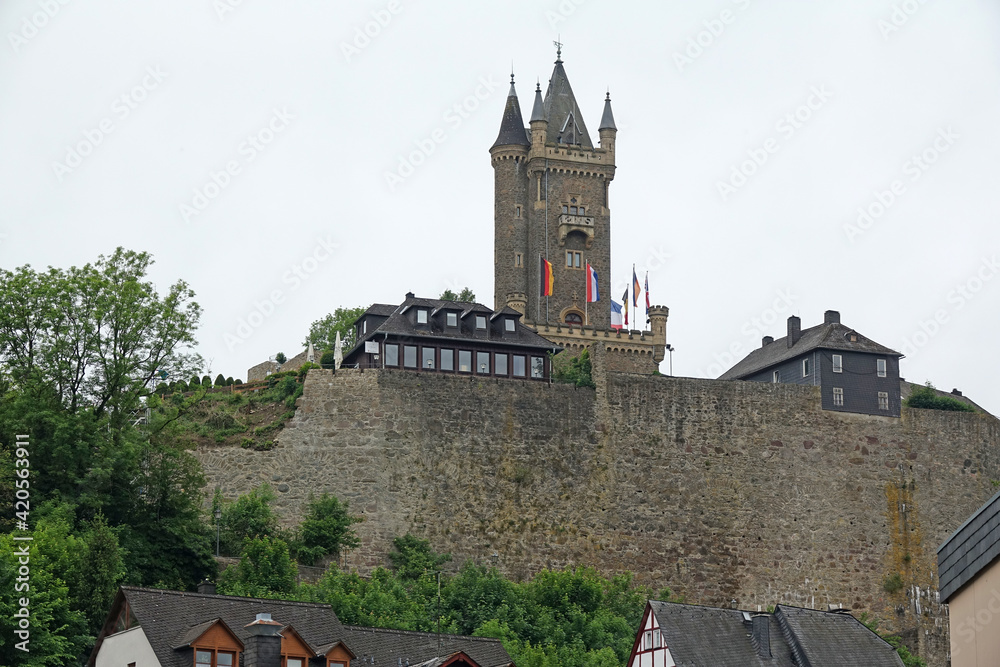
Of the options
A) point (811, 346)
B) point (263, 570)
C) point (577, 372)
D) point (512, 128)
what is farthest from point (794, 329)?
point (263, 570)

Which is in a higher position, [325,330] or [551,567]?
[325,330]

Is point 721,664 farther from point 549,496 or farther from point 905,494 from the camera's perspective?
point 905,494

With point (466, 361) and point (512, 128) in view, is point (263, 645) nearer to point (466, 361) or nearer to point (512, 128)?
point (466, 361)

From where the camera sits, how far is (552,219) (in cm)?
8931

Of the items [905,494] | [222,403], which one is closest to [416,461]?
[222,403]

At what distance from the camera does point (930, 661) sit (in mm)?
66688

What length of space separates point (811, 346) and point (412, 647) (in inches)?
1305

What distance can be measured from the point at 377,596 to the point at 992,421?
29.2m

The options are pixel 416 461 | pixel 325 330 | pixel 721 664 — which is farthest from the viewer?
pixel 325 330

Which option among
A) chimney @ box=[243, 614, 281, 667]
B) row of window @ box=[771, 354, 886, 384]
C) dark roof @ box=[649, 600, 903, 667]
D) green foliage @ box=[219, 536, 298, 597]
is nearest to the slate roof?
chimney @ box=[243, 614, 281, 667]

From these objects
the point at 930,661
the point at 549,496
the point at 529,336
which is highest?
the point at 529,336

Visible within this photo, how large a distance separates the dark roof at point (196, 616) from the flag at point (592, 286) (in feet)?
155

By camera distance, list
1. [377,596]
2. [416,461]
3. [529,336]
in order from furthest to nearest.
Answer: [529,336], [416,461], [377,596]

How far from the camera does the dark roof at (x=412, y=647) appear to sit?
1623 inches
